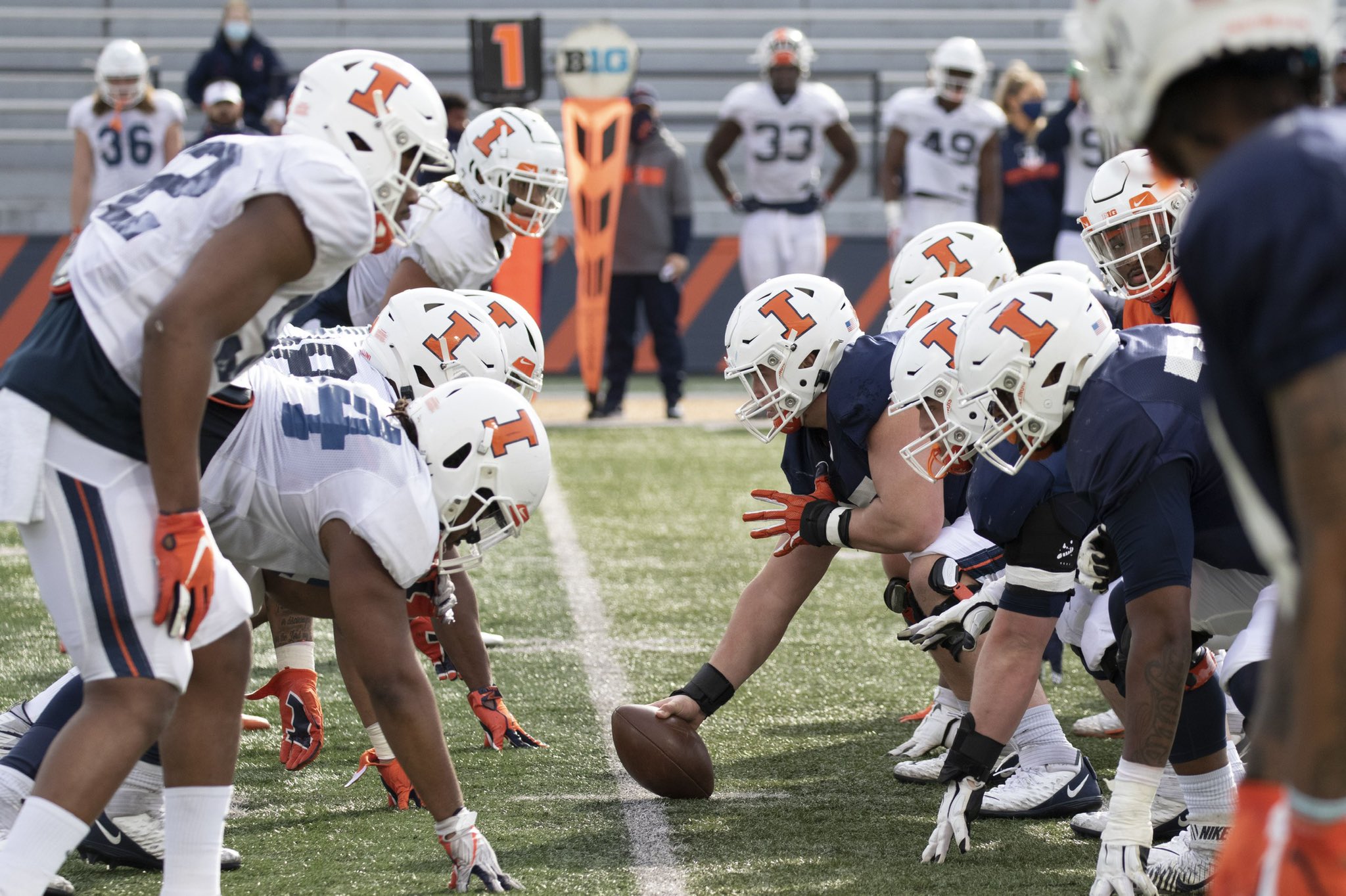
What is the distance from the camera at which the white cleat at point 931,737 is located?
13.7ft

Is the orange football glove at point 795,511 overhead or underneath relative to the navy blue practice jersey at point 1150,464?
underneath

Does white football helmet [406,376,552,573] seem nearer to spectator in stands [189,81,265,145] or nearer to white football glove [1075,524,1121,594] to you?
white football glove [1075,524,1121,594]

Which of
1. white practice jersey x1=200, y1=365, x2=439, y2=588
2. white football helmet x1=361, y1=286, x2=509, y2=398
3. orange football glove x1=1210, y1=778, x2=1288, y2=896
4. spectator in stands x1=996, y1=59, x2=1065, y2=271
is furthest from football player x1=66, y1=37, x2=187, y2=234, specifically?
orange football glove x1=1210, y1=778, x2=1288, y2=896

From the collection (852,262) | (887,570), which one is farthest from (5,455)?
(852,262)

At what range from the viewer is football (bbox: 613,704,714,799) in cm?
373

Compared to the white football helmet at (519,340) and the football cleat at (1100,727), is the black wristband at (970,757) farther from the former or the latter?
the white football helmet at (519,340)

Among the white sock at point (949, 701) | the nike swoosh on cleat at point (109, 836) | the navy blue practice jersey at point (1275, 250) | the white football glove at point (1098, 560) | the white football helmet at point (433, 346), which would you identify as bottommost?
the white sock at point (949, 701)

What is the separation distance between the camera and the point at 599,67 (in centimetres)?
1059

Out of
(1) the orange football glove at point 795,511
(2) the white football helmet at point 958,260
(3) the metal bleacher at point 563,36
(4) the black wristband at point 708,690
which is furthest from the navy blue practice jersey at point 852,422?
(3) the metal bleacher at point 563,36

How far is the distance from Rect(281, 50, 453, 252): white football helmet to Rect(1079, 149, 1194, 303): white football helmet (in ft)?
5.60

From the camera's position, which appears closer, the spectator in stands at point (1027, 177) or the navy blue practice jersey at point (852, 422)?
the navy blue practice jersey at point (852, 422)

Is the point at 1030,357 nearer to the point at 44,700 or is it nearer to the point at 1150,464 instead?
the point at 1150,464

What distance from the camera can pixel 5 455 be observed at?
2531 mm

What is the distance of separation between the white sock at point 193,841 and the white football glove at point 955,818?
1.41m
